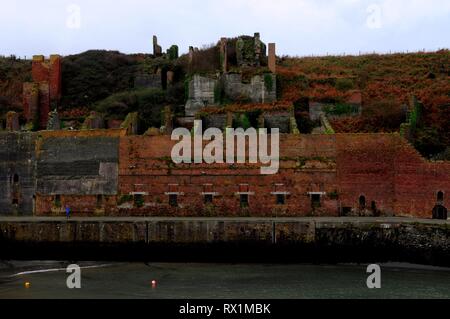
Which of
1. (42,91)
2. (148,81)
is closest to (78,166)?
(42,91)

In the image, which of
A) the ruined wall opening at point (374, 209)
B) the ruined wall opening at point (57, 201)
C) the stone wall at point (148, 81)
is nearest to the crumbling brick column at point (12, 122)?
the ruined wall opening at point (57, 201)

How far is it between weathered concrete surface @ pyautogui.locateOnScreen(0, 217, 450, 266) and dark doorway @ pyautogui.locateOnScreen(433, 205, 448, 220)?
193 cm

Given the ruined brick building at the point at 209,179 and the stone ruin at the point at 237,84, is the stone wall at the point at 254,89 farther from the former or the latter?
the ruined brick building at the point at 209,179

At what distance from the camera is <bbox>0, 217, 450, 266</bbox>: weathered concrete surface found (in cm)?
3522

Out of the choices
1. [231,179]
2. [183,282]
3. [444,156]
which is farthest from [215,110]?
[183,282]

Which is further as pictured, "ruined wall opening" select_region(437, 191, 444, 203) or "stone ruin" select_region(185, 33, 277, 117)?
"stone ruin" select_region(185, 33, 277, 117)

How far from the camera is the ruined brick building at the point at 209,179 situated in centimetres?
3988

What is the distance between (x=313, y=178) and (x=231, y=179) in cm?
446

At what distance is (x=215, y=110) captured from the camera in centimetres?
4728

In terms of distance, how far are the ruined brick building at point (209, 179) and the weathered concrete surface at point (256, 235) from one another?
2367mm

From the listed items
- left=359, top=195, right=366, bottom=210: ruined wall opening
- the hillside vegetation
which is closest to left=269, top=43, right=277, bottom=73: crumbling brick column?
the hillside vegetation

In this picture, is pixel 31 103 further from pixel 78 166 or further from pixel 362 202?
pixel 362 202

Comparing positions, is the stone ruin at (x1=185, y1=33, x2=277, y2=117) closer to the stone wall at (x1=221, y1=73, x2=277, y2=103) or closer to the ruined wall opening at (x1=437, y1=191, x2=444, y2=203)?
the stone wall at (x1=221, y1=73, x2=277, y2=103)

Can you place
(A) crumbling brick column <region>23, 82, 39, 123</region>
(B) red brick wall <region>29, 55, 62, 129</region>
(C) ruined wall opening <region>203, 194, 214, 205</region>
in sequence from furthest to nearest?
(B) red brick wall <region>29, 55, 62, 129</region> → (A) crumbling brick column <region>23, 82, 39, 123</region> → (C) ruined wall opening <region>203, 194, 214, 205</region>
